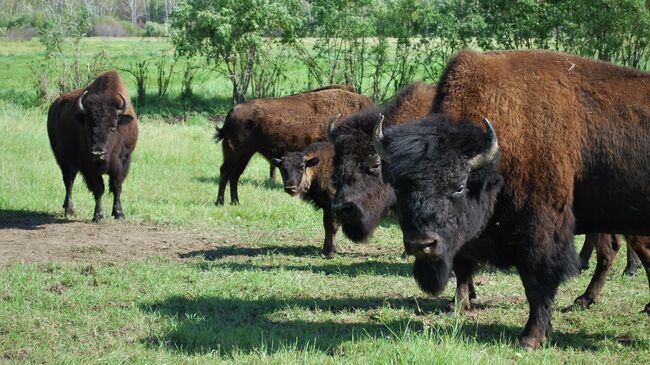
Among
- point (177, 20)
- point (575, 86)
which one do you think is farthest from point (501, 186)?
point (177, 20)

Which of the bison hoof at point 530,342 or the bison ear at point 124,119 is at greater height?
the bison ear at point 124,119

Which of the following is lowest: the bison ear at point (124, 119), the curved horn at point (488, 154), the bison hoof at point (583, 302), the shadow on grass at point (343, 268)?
the shadow on grass at point (343, 268)

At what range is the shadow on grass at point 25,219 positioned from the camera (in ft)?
38.9

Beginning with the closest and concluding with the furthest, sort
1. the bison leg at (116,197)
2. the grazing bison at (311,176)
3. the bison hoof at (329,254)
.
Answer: the bison hoof at (329,254) → the grazing bison at (311,176) → the bison leg at (116,197)

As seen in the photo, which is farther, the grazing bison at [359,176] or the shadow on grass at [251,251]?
the shadow on grass at [251,251]

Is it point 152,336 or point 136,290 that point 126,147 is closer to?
point 136,290

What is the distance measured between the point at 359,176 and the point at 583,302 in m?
2.57

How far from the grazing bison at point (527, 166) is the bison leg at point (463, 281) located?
1.55 ft

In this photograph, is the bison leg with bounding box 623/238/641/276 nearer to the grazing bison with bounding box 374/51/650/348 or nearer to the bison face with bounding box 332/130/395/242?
the grazing bison with bounding box 374/51/650/348

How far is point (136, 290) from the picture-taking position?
7.84 m

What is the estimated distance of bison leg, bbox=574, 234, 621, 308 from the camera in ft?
25.5

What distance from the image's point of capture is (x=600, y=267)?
25.9ft

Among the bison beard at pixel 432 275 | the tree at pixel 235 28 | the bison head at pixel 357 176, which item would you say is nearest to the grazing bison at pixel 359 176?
the bison head at pixel 357 176

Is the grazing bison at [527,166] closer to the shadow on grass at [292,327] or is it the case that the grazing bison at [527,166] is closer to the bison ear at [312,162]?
the shadow on grass at [292,327]
